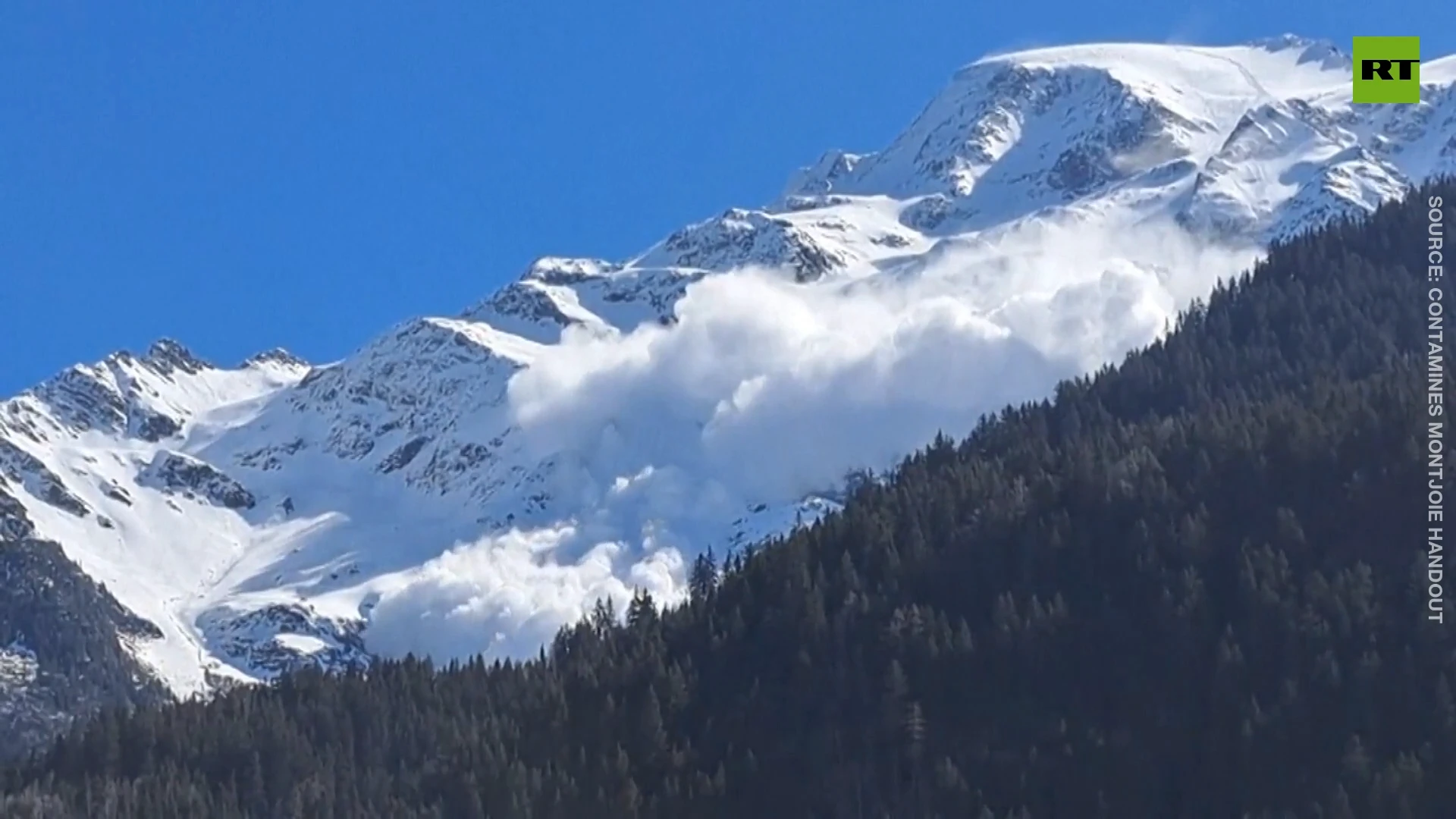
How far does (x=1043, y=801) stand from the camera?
7712 inches

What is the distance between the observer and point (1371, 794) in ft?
591

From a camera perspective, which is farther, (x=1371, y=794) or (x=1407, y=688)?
(x=1407, y=688)

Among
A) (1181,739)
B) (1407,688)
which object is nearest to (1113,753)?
(1181,739)

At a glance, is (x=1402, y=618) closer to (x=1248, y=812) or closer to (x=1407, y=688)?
(x=1407, y=688)

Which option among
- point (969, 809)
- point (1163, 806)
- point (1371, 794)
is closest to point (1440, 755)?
point (1371, 794)

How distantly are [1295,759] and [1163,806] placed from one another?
9.80m

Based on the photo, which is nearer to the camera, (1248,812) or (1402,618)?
(1248,812)

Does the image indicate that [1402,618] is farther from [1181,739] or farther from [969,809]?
[969,809]

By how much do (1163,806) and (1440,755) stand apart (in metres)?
19.6

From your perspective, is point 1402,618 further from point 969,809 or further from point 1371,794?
point 969,809

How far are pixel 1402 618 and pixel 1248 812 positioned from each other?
23.9m

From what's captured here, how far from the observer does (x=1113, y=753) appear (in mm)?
199000

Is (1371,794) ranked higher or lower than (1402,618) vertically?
lower

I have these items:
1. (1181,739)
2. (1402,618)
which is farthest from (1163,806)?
(1402,618)
